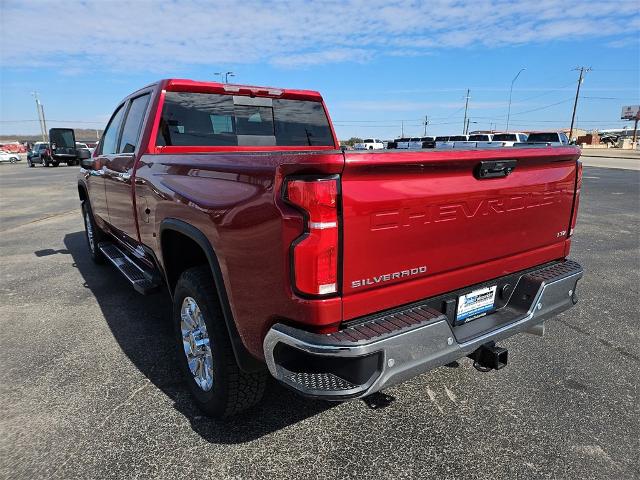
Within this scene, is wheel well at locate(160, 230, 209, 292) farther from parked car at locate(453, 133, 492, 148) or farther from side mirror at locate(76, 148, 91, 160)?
side mirror at locate(76, 148, 91, 160)

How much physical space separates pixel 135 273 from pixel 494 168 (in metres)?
3.05

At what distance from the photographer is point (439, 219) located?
2176 millimetres

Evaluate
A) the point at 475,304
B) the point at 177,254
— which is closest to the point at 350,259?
the point at 475,304

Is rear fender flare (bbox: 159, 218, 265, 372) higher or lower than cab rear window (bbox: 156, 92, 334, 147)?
lower

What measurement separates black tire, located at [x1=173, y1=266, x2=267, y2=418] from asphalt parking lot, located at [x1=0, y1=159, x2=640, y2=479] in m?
0.17

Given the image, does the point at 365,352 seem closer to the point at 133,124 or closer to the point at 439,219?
the point at 439,219

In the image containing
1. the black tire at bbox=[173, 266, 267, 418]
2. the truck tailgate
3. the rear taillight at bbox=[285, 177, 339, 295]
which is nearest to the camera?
the rear taillight at bbox=[285, 177, 339, 295]

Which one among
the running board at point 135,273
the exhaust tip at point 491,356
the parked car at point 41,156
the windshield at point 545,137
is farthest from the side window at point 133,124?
the parked car at point 41,156

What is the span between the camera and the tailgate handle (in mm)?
2292

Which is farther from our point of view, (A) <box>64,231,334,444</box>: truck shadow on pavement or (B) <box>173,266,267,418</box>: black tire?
(A) <box>64,231,334,444</box>: truck shadow on pavement

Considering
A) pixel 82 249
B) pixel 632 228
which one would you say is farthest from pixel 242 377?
pixel 632 228

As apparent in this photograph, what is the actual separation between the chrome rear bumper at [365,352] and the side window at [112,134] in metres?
3.59

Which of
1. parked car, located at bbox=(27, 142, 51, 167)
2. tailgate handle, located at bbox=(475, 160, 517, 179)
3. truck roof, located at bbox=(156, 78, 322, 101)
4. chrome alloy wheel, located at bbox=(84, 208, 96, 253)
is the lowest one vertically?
parked car, located at bbox=(27, 142, 51, 167)

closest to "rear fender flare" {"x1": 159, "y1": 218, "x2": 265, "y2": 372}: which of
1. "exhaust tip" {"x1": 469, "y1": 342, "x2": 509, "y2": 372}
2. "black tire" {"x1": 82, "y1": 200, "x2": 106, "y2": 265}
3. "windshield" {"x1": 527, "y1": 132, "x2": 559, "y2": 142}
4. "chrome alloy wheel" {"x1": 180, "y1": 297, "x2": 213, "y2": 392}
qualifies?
"chrome alloy wheel" {"x1": 180, "y1": 297, "x2": 213, "y2": 392}
